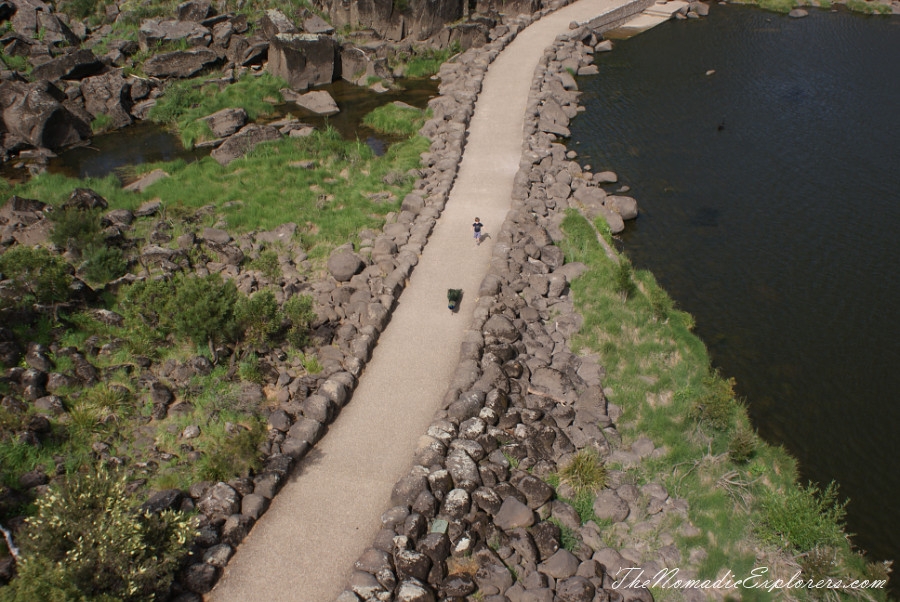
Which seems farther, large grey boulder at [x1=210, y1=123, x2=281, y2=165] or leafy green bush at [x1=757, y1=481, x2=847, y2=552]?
large grey boulder at [x1=210, y1=123, x2=281, y2=165]

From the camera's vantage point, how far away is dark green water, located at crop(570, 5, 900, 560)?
1922 cm

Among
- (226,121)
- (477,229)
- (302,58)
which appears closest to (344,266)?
(477,229)

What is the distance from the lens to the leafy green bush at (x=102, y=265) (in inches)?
875

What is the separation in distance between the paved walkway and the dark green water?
749cm

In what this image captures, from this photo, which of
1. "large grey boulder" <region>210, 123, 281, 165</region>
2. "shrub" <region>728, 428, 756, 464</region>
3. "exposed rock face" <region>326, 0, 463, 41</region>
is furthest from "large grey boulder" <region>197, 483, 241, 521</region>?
"exposed rock face" <region>326, 0, 463, 41</region>

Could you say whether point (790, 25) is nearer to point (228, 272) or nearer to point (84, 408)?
point (228, 272)

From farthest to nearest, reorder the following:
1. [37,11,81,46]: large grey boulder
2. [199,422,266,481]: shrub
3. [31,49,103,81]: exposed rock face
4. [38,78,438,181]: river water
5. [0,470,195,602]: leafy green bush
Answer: [37,11,81,46]: large grey boulder
[31,49,103,81]: exposed rock face
[38,78,438,181]: river water
[199,422,266,481]: shrub
[0,470,195,602]: leafy green bush

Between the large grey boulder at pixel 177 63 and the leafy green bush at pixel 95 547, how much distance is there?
113 ft

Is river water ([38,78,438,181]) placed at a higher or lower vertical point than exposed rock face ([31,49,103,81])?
lower

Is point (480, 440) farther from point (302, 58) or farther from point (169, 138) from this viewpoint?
point (302, 58)

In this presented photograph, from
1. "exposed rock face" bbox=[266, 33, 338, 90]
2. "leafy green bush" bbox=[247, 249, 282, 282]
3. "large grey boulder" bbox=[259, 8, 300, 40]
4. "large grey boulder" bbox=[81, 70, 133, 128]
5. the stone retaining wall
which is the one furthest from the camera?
"large grey boulder" bbox=[259, 8, 300, 40]

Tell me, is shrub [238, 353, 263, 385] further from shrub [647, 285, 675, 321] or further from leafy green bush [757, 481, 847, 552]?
leafy green bush [757, 481, 847, 552]

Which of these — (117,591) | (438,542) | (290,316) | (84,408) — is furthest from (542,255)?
(117,591)

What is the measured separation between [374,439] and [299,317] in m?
5.09
